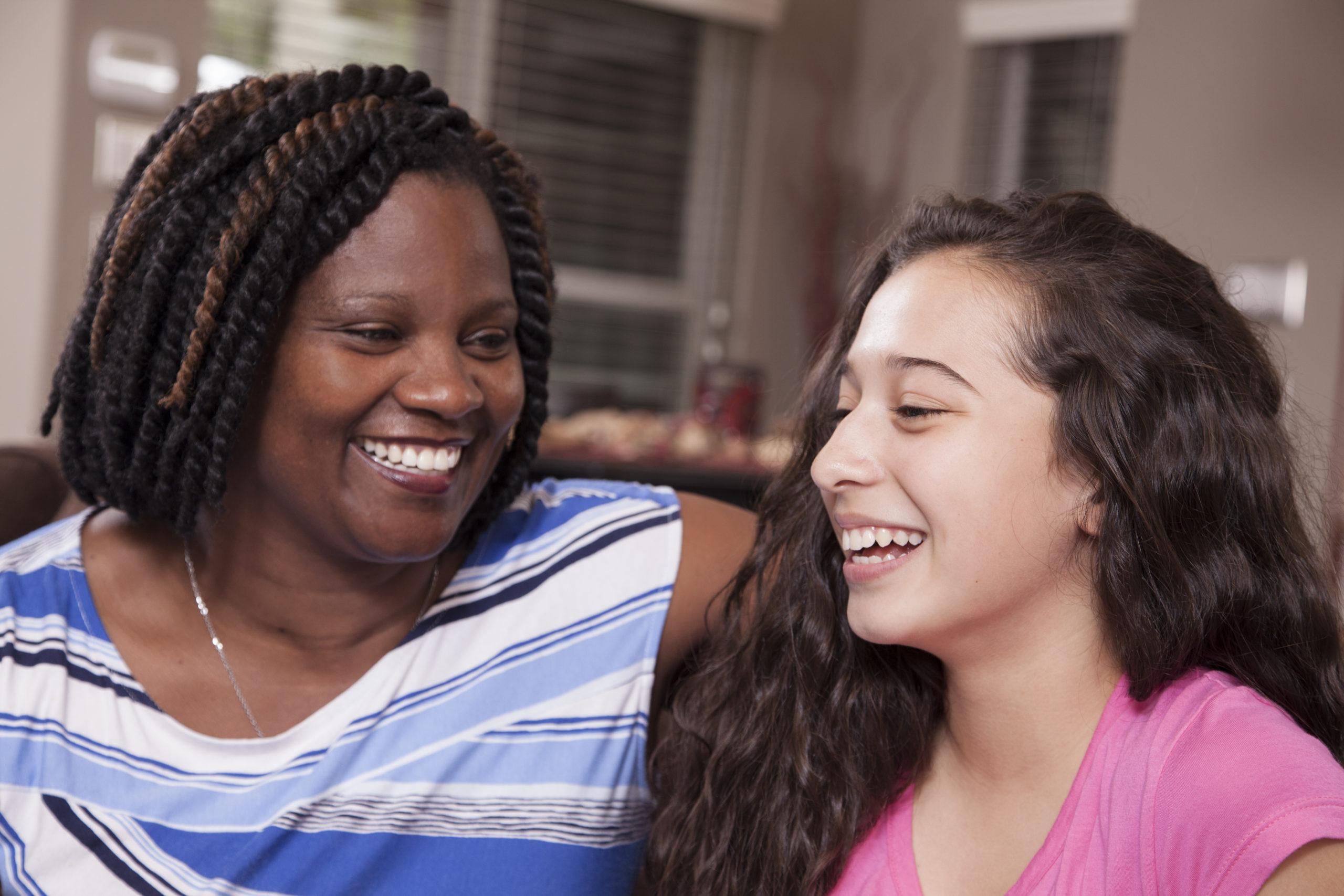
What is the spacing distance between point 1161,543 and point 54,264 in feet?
11.8

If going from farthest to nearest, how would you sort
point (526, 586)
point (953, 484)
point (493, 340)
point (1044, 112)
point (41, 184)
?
point (1044, 112), point (41, 184), point (526, 586), point (493, 340), point (953, 484)

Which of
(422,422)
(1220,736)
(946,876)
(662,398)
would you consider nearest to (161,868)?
(422,422)

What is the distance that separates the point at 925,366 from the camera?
107 centimetres

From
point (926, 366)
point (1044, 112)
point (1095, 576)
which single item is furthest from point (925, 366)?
point (1044, 112)

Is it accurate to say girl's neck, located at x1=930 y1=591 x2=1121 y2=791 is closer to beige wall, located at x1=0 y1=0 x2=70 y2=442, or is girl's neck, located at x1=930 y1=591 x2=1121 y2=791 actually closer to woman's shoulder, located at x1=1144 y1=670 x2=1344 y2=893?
woman's shoulder, located at x1=1144 y1=670 x2=1344 y2=893

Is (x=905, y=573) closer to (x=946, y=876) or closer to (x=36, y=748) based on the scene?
(x=946, y=876)

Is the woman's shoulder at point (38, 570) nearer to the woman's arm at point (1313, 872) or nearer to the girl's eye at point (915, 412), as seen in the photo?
the girl's eye at point (915, 412)

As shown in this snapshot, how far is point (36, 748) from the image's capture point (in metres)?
1.20

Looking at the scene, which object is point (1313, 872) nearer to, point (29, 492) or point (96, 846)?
point (96, 846)

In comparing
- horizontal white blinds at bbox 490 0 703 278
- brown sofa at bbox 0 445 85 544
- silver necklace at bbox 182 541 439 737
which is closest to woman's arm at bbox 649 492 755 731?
silver necklace at bbox 182 541 439 737

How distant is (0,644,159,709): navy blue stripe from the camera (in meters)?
1.22

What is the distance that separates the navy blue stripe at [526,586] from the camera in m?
1.36

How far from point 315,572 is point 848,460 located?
22.9 inches

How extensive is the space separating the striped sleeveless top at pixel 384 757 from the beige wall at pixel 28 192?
2.72 m
